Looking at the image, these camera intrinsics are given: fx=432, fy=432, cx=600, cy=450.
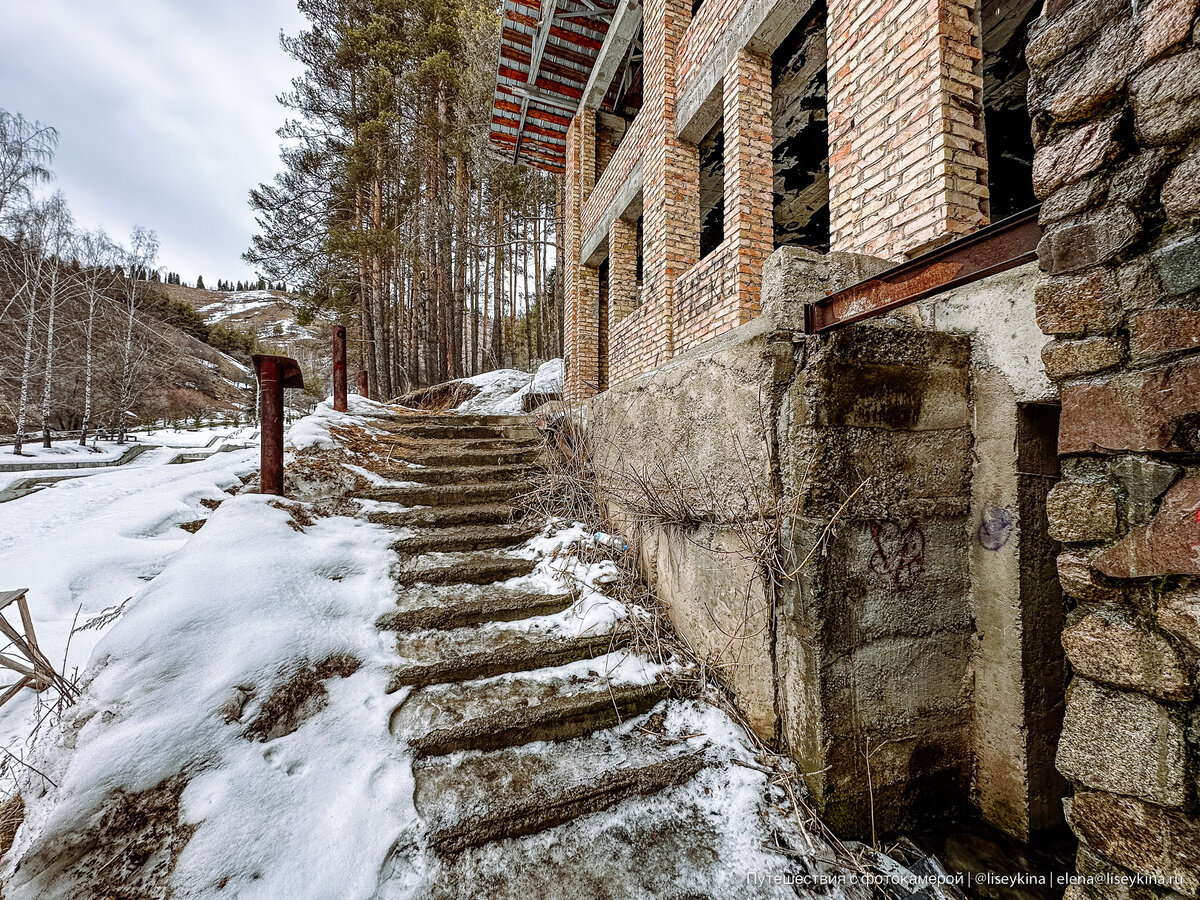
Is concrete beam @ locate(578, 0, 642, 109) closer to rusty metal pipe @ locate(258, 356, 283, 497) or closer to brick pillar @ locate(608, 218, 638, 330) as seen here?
brick pillar @ locate(608, 218, 638, 330)

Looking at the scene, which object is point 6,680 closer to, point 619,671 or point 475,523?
point 475,523

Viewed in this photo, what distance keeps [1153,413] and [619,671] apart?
220 cm

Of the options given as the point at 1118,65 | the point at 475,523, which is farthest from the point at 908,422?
the point at 475,523

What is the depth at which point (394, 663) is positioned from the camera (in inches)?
83.7

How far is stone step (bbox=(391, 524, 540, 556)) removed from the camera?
2963mm

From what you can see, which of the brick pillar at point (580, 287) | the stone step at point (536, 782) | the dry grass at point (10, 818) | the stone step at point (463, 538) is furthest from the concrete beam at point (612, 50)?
the dry grass at point (10, 818)

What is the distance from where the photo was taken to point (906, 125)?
2.43m

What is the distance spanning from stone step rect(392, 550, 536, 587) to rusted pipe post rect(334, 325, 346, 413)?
3492mm

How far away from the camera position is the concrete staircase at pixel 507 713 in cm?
161

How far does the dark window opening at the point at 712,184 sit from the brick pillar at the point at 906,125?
6.34 ft

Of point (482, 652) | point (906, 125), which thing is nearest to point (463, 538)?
point (482, 652)

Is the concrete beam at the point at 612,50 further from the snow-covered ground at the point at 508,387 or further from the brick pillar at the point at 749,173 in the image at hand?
the snow-covered ground at the point at 508,387

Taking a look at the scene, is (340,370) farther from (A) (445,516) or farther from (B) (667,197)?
(B) (667,197)

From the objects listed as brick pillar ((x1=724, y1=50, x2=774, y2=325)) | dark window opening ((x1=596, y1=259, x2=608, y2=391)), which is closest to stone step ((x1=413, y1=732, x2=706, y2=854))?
brick pillar ((x1=724, y1=50, x2=774, y2=325))
